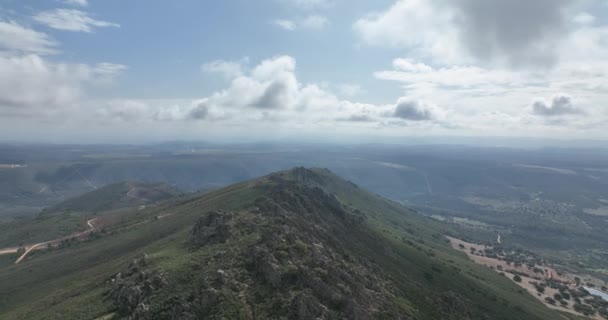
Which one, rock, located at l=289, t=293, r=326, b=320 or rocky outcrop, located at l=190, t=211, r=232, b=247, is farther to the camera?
rocky outcrop, located at l=190, t=211, r=232, b=247

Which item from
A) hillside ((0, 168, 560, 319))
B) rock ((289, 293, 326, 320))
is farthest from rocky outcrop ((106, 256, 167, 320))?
rock ((289, 293, 326, 320))

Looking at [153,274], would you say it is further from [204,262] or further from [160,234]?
[160,234]

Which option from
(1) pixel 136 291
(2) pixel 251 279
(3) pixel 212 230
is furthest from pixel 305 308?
(3) pixel 212 230

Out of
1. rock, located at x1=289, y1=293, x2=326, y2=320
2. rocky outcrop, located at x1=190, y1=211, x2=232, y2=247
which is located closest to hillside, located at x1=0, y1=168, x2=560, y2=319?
rock, located at x1=289, y1=293, x2=326, y2=320

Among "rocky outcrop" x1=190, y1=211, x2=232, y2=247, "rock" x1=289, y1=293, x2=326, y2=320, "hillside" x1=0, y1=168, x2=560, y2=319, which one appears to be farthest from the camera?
"rocky outcrop" x1=190, y1=211, x2=232, y2=247

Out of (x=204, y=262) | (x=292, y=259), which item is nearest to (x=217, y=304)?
(x=204, y=262)

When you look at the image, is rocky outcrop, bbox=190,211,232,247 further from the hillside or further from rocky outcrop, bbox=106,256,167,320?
rocky outcrop, bbox=106,256,167,320

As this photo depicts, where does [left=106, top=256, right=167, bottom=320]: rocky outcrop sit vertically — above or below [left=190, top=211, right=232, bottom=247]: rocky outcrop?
below

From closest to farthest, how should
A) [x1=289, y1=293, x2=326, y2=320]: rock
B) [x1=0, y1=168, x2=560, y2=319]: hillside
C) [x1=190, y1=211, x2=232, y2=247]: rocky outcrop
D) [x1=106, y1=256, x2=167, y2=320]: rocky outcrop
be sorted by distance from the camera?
[x1=289, y1=293, x2=326, y2=320]: rock < [x1=106, y1=256, x2=167, y2=320]: rocky outcrop < [x1=0, y1=168, x2=560, y2=319]: hillside < [x1=190, y1=211, x2=232, y2=247]: rocky outcrop
